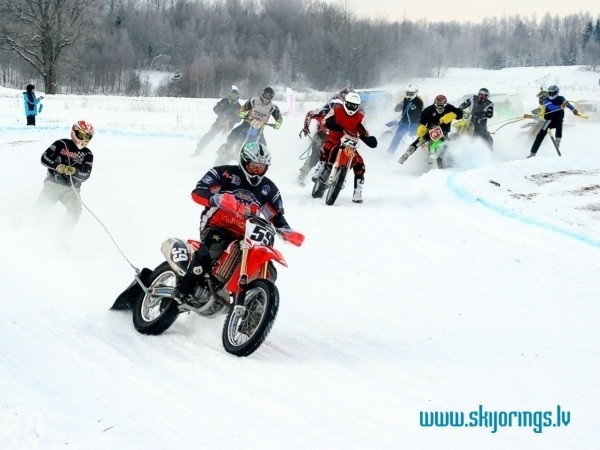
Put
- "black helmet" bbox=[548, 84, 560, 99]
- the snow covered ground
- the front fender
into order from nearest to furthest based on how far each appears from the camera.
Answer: the snow covered ground, the front fender, "black helmet" bbox=[548, 84, 560, 99]

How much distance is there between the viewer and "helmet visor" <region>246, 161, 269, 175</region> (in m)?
6.18

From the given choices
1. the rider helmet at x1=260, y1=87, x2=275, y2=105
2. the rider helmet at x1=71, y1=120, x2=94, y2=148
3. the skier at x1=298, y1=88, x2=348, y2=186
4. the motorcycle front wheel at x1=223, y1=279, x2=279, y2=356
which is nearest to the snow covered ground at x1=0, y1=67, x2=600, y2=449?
the motorcycle front wheel at x1=223, y1=279, x2=279, y2=356

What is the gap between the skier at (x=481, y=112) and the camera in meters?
18.3

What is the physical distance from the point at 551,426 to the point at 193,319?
10.3 ft

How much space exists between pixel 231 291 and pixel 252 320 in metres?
0.38

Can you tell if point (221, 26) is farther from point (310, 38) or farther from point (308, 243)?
point (308, 243)

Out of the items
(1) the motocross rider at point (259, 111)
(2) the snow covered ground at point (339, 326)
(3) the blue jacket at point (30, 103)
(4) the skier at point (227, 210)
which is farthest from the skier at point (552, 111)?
(3) the blue jacket at point (30, 103)

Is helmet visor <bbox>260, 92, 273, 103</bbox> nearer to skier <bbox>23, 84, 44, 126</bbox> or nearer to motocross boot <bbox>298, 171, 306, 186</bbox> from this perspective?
motocross boot <bbox>298, 171, 306, 186</bbox>

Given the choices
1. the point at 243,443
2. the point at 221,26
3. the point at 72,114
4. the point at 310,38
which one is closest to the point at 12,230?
the point at 243,443

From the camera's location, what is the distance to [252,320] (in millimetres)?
5492

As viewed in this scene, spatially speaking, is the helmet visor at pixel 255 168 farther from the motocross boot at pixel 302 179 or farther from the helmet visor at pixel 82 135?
the motocross boot at pixel 302 179

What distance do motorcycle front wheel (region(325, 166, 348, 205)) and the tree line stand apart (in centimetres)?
3379

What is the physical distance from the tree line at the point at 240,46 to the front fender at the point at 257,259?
133 ft

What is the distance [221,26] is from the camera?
343 feet
